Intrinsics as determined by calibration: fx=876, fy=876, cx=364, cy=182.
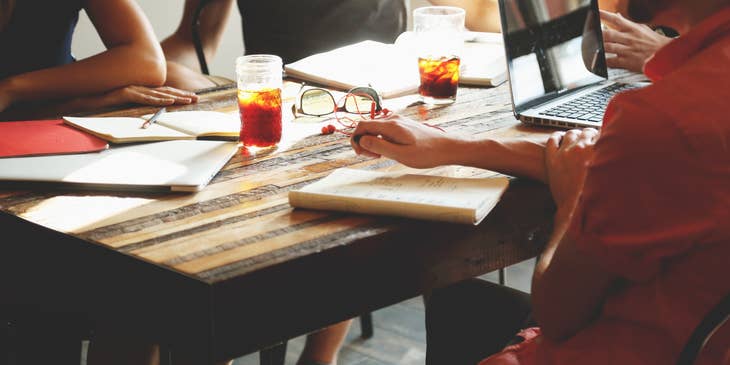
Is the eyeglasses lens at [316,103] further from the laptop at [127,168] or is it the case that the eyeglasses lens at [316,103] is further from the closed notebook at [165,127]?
the laptop at [127,168]

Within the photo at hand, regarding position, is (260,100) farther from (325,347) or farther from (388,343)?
(388,343)

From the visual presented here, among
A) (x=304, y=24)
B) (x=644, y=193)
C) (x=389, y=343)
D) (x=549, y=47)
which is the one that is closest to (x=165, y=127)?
(x=549, y=47)

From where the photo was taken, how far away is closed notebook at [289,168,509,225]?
1092 millimetres

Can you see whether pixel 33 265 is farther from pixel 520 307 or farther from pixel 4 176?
pixel 520 307

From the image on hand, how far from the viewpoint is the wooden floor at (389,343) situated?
2.39 meters

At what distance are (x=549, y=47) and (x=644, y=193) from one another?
96 cm

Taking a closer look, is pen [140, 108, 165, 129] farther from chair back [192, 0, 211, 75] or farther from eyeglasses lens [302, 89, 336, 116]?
chair back [192, 0, 211, 75]

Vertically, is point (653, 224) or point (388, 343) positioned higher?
point (653, 224)

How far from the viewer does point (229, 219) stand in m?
1.12

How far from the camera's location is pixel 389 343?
8.15 ft

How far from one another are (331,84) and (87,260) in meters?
0.92

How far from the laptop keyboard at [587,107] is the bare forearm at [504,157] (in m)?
0.32

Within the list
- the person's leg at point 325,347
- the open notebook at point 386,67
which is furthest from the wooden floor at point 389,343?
the open notebook at point 386,67

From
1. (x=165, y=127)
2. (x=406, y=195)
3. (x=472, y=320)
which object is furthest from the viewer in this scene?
(x=165, y=127)
